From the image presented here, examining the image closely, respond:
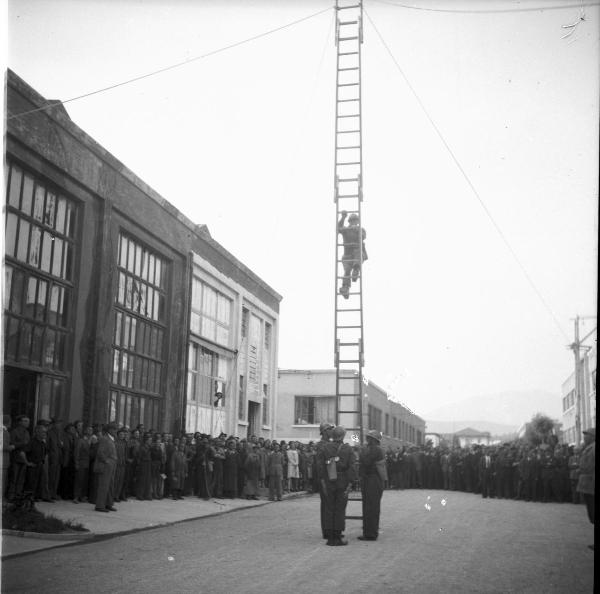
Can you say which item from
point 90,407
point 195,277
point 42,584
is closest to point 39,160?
point 90,407

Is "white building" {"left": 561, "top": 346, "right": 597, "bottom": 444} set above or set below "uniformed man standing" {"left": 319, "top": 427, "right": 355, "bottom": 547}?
above

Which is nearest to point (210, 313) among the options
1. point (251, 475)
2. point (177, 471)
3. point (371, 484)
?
point (251, 475)

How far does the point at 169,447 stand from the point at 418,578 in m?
Result: 11.8

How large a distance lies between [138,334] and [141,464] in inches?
187

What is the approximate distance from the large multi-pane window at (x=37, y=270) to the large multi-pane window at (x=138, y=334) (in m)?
2.52

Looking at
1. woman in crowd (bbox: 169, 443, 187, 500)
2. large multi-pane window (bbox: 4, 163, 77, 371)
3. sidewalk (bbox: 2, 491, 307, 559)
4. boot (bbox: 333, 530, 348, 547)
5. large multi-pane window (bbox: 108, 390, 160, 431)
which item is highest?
large multi-pane window (bbox: 4, 163, 77, 371)

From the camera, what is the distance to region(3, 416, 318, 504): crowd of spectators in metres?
14.2

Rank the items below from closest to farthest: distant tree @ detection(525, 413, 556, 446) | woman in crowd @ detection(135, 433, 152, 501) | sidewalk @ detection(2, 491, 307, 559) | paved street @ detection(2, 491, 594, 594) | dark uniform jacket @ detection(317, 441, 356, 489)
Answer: paved street @ detection(2, 491, 594, 594)
sidewalk @ detection(2, 491, 307, 559)
dark uniform jacket @ detection(317, 441, 356, 489)
woman in crowd @ detection(135, 433, 152, 501)
distant tree @ detection(525, 413, 556, 446)

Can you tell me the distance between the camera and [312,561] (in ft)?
30.8

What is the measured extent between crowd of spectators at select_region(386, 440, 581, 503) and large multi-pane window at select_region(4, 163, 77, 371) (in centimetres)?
1355

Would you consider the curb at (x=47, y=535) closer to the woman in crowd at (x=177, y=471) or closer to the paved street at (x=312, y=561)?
the paved street at (x=312, y=561)

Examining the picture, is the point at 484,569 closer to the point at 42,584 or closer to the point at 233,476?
the point at 42,584

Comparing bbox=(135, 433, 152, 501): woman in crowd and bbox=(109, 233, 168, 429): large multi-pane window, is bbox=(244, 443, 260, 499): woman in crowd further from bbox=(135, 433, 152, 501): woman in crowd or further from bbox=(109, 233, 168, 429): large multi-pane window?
bbox=(135, 433, 152, 501): woman in crowd

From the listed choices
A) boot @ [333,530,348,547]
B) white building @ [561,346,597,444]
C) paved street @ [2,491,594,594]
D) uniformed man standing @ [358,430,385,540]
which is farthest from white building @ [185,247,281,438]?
white building @ [561,346,597,444]
